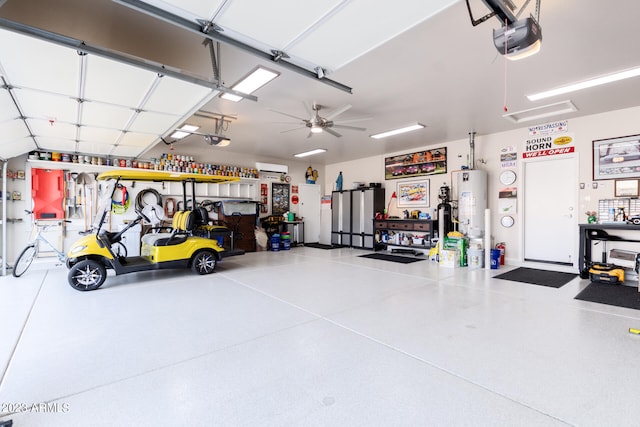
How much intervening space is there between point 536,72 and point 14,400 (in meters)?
5.93

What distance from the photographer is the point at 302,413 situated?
168 centimetres

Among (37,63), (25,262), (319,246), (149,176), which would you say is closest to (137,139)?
(149,176)

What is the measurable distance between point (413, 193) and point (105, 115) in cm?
718

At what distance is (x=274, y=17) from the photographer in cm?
207

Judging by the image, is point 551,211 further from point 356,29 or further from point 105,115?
point 105,115

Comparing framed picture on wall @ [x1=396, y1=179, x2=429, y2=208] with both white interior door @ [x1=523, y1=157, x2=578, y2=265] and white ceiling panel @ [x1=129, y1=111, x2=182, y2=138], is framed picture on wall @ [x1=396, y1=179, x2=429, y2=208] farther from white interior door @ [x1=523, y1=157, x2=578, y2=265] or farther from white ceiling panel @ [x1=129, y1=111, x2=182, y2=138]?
white ceiling panel @ [x1=129, y1=111, x2=182, y2=138]

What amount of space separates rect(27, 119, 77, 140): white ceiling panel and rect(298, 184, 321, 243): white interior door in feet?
21.2

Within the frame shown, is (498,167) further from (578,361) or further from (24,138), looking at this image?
(24,138)

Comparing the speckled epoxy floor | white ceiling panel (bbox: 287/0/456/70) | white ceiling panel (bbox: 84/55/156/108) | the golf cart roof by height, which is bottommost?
the speckled epoxy floor

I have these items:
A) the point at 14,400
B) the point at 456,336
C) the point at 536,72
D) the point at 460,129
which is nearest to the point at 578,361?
the point at 456,336

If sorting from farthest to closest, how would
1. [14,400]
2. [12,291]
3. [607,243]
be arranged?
[607,243]
[12,291]
[14,400]

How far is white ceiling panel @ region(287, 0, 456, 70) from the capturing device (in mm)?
1954

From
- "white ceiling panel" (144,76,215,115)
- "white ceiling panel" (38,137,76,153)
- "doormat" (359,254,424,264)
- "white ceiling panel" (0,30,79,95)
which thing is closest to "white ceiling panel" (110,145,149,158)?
"white ceiling panel" (38,137,76,153)

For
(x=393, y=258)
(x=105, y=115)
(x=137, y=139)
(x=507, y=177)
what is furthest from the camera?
(x=393, y=258)
